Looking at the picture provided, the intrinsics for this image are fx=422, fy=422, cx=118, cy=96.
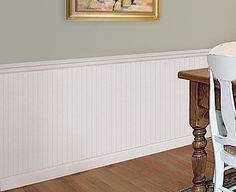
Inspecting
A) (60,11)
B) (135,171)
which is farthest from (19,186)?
(60,11)

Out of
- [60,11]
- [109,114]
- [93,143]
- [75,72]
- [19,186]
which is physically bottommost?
[19,186]

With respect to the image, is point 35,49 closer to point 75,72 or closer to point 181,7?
point 75,72

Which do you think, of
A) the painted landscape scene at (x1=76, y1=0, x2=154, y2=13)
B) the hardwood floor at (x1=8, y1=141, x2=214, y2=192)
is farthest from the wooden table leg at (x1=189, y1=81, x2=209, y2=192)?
the painted landscape scene at (x1=76, y1=0, x2=154, y2=13)

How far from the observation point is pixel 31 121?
119 inches

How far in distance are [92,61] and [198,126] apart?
42.3 inches

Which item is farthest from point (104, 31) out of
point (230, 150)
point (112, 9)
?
point (230, 150)

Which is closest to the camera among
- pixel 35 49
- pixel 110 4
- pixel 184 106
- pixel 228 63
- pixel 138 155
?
pixel 228 63

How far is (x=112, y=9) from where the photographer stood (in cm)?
332

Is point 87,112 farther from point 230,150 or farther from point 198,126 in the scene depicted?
point 230,150

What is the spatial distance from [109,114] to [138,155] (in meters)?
0.49

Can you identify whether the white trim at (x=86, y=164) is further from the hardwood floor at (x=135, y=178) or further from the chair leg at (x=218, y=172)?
the chair leg at (x=218, y=172)

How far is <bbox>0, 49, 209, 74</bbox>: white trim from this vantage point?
9.60 ft

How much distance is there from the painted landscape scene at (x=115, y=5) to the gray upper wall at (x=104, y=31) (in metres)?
0.11

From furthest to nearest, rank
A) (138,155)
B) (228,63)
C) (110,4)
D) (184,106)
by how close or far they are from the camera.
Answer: (184,106), (138,155), (110,4), (228,63)
